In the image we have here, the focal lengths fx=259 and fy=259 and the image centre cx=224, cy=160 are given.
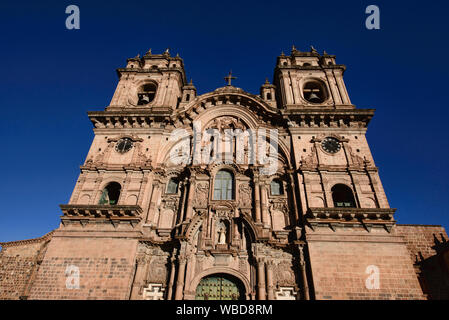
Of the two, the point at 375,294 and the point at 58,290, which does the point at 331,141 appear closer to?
the point at 375,294

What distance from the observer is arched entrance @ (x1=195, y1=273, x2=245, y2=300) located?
44.6 ft

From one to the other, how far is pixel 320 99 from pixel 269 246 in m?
14.2

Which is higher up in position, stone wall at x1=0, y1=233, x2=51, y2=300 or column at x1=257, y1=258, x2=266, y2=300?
stone wall at x1=0, y1=233, x2=51, y2=300

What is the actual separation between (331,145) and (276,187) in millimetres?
5068

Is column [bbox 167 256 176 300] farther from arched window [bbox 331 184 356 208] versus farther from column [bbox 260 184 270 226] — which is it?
arched window [bbox 331 184 356 208]

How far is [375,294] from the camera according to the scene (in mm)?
12523

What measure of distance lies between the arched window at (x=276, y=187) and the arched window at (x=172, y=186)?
6.67 m

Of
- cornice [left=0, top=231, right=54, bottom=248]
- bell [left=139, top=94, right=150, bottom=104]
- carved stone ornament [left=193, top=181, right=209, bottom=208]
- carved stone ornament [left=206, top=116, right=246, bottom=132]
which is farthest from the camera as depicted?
bell [left=139, top=94, right=150, bottom=104]

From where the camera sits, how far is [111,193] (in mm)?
18359

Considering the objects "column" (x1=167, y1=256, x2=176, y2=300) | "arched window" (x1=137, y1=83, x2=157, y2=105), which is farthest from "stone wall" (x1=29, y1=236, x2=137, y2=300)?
"arched window" (x1=137, y1=83, x2=157, y2=105)

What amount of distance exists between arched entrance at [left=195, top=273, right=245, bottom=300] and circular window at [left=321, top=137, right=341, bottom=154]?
10766 mm

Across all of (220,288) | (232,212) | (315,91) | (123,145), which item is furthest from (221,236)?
(315,91)

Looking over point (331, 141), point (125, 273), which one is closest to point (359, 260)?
point (331, 141)

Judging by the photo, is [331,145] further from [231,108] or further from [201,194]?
[201,194]
